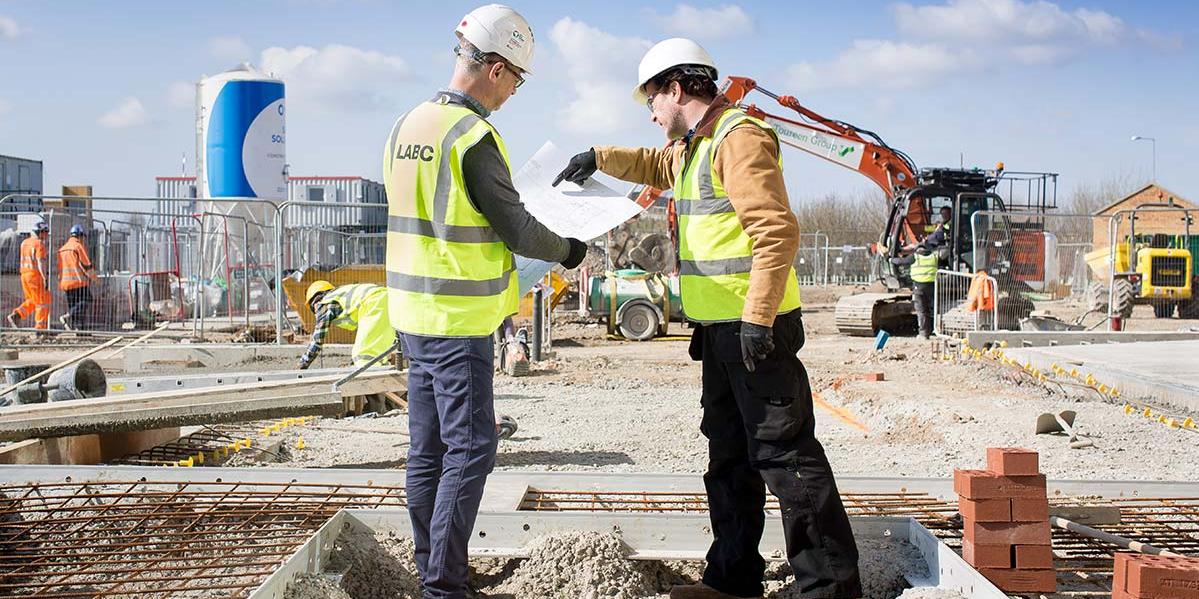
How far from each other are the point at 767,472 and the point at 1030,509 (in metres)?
0.87

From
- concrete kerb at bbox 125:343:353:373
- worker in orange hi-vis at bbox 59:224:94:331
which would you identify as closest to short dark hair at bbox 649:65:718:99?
concrete kerb at bbox 125:343:353:373

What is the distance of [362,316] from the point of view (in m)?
8.12

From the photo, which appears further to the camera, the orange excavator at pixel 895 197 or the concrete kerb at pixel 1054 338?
the orange excavator at pixel 895 197

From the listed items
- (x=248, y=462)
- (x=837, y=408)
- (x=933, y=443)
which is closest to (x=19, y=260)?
(x=248, y=462)

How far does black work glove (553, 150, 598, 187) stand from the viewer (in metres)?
4.18

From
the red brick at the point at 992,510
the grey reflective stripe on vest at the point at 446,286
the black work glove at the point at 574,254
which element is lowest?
the red brick at the point at 992,510

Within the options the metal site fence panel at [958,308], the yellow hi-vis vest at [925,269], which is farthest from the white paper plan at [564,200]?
the yellow hi-vis vest at [925,269]

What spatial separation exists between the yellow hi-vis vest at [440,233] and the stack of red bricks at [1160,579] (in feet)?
6.60

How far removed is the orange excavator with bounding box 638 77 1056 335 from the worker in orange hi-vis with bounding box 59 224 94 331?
1126cm

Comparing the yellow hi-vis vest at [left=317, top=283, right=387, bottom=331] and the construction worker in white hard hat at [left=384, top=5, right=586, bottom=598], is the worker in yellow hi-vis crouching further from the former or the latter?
the construction worker in white hard hat at [left=384, top=5, right=586, bottom=598]

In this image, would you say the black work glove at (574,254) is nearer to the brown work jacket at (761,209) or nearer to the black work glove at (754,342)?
the brown work jacket at (761,209)

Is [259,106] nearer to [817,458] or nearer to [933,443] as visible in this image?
[933,443]

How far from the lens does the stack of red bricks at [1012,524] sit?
341cm

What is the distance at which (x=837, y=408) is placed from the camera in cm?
986
